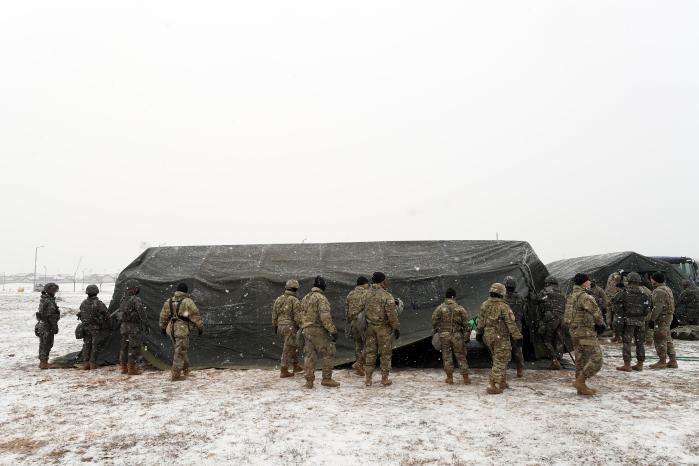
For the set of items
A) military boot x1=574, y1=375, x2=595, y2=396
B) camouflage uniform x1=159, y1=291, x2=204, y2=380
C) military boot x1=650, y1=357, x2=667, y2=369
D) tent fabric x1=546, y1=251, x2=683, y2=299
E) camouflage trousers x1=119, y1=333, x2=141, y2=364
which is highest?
tent fabric x1=546, y1=251, x2=683, y2=299

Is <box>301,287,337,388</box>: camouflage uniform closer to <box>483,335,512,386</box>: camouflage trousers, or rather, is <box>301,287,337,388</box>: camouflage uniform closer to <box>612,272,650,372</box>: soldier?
<box>483,335,512,386</box>: camouflage trousers

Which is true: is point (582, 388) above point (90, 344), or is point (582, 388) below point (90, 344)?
below

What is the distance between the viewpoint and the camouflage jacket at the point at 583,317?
7.04 m

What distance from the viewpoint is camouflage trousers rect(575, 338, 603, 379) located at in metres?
6.93

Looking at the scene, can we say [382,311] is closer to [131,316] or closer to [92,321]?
[131,316]

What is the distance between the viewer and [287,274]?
33.9ft

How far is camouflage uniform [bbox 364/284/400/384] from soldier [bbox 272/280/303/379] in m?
1.59

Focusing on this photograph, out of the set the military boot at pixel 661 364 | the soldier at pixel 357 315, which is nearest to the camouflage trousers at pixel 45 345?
the soldier at pixel 357 315

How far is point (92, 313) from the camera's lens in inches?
374

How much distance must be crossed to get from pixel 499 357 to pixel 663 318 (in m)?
4.76

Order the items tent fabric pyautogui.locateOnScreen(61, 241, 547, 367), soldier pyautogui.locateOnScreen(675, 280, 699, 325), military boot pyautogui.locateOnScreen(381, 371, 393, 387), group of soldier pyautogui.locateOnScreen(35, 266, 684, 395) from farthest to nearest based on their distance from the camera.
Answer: soldier pyautogui.locateOnScreen(675, 280, 699, 325)
tent fabric pyautogui.locateOnScreen(61, 241, 547, 367)
military boot pyautogui.locateOnScreen(381, 371, 393, 387)
group of soldier pyautogui.locateOnScreen(35, 266, 684, 395)

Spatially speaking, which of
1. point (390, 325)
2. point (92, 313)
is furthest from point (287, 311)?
point (92, 313)

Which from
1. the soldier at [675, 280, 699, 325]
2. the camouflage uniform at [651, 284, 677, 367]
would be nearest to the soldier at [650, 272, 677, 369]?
the camouflage uniform at [651, 284, 677, 367]

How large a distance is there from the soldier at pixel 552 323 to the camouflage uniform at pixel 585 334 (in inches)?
82.2
